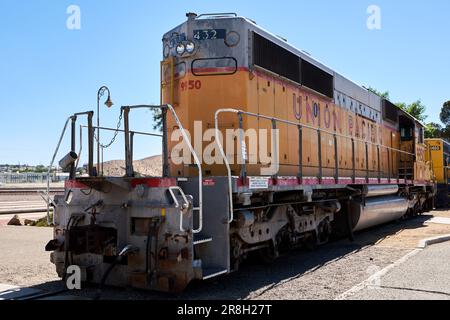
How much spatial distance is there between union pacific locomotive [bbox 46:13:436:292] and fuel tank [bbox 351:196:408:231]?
0.17ft

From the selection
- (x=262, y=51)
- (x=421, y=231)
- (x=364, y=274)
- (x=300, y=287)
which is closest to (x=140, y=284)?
(x=300, y=287)

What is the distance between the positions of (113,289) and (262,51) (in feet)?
13.9

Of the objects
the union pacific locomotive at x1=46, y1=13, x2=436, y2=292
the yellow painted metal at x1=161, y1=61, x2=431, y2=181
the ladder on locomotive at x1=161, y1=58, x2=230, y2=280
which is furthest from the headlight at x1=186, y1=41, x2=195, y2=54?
the ladder on locomotive at x1=161, y1=58, x2=230, y2=280

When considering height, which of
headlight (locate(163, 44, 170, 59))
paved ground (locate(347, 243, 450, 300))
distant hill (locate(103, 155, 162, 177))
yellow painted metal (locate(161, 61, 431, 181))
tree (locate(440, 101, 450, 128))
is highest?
tree (locate(440, 101, 450, 128))

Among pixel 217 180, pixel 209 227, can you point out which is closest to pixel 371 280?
pixel 209 227

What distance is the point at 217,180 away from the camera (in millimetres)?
5684

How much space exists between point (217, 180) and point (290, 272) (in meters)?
2.19

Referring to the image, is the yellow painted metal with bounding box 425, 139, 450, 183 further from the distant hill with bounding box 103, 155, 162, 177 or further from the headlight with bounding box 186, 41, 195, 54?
the headlight with bounding box 186, 41, 195, 54

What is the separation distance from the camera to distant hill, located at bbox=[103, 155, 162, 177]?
7151 millimetres

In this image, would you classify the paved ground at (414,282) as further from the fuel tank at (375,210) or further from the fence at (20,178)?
the fence at (20,178)

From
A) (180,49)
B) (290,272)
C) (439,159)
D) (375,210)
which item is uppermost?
(180,49)

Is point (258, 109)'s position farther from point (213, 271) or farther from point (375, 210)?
point (375, 210)

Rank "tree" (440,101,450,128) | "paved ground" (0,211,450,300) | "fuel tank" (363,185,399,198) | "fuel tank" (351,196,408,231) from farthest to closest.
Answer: "tree" (440,101,450,128) < "fuel tank" (363,185,399,198) < "fuel tank" (351,196,408,231) < "paved ground" (0,211,450,300)
